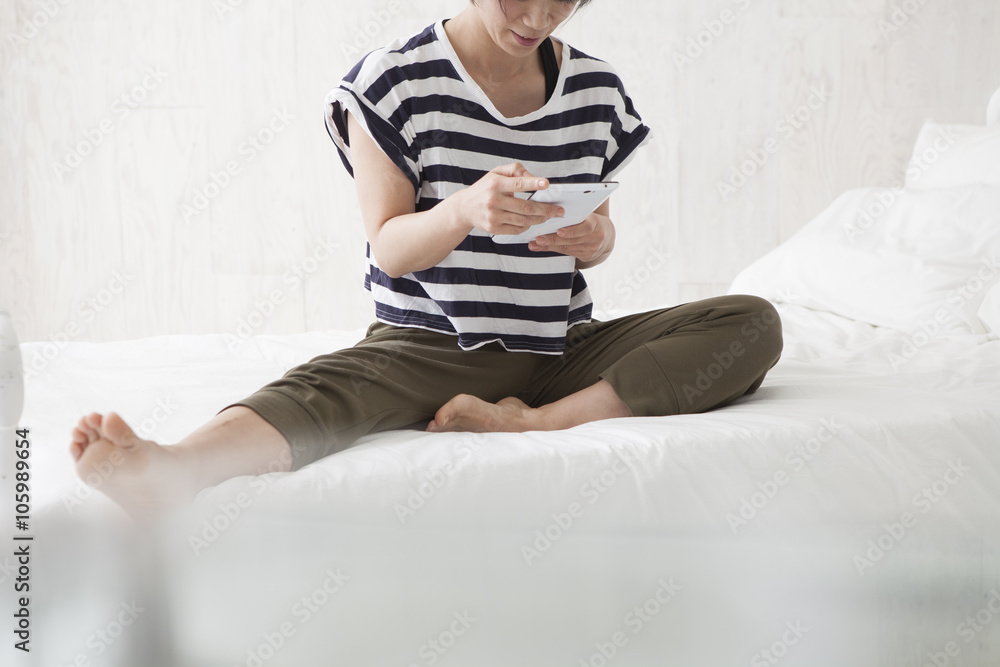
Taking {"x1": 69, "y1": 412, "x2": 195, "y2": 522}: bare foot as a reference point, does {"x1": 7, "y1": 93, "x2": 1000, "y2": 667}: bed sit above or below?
below

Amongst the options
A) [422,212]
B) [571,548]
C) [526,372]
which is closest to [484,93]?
[422,212]

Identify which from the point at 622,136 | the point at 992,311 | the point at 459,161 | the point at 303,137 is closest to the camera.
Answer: the point at 459,161

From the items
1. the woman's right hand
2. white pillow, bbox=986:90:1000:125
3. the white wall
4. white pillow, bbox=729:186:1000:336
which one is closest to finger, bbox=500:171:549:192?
the woman's right hand

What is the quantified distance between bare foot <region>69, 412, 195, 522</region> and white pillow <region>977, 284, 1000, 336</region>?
1.22m

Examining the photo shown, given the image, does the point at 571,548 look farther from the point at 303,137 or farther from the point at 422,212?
the point at 303,137

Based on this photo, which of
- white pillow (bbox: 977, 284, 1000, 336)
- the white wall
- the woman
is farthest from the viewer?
the white wall

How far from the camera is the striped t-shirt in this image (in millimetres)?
1010

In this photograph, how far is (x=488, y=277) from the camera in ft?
3.41

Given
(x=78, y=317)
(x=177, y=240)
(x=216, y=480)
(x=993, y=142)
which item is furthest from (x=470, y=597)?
(x=78, y=317)

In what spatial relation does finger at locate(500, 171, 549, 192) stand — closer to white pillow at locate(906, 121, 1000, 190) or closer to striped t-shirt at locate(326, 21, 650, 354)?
striped t-shirt at locate(326, 21, 650, 354)

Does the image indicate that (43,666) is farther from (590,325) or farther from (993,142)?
(993,142)

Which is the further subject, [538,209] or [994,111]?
Answer: [994,111]

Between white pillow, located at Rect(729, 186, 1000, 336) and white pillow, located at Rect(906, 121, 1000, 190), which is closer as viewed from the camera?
Result: white pillow, located at Rect(729, 186, 1000, 336)

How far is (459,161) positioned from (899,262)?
0.90 m
